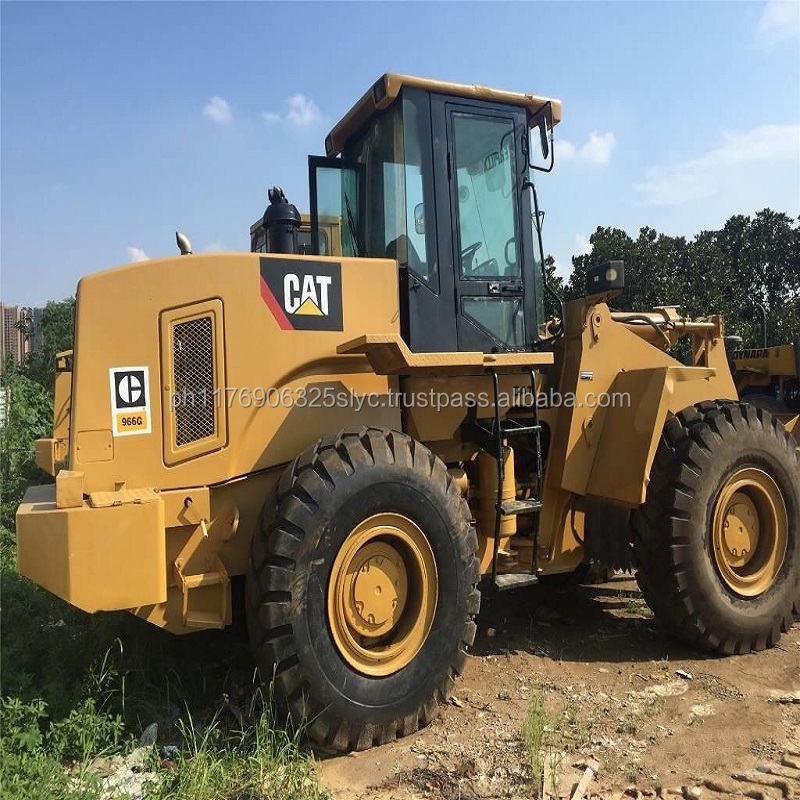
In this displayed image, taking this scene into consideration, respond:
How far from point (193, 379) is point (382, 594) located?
1.44 metres

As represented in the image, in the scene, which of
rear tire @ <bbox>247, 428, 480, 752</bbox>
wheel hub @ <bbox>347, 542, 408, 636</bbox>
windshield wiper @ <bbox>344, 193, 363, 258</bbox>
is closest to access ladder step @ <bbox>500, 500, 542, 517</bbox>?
rear tire @ <bbox>247, 428, 480, 752</bbox>

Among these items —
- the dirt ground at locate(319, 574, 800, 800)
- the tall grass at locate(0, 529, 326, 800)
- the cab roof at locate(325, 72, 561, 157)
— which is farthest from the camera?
the cab roof at locate(325, 72, 561, 157)

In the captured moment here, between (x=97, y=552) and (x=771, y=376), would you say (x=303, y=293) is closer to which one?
(x=97, y=552)

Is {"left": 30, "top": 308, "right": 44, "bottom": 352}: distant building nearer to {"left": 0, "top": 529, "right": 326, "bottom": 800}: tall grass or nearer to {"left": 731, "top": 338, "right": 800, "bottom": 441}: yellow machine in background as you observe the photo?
{"left": 0, "top": 529, "right": 326, "bottom": 800}: tall grass

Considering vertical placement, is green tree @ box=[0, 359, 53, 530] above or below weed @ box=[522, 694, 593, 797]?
above

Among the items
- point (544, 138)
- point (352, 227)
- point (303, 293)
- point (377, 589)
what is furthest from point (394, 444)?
point (544, 138)

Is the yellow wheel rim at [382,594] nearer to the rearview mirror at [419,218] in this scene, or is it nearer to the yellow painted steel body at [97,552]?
the yellow painted steel body at [97,552]

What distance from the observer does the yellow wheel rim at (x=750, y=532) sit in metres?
4.56

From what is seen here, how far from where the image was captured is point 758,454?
4688 millimetres

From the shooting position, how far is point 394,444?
139 inches

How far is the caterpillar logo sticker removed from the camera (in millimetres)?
3627

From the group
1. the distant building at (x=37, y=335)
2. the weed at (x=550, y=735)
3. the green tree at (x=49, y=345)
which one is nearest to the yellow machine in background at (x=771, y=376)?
the weed at (x=550, y=735)

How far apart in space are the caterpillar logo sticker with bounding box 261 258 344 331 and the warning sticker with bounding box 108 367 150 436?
75cm

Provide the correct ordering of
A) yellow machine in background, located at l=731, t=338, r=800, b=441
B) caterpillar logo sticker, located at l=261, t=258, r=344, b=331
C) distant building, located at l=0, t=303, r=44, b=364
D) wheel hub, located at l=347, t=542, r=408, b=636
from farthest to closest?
distant building, located at l=0, t=303, r=44, b=364, yellow machine in background, located at l=731, t=338, r=800, b=441, caterpillar logo sticker, located at l=261, t=258, r=344, b=331, wheel hub, located at l=347, t=542, r=408, b=636
